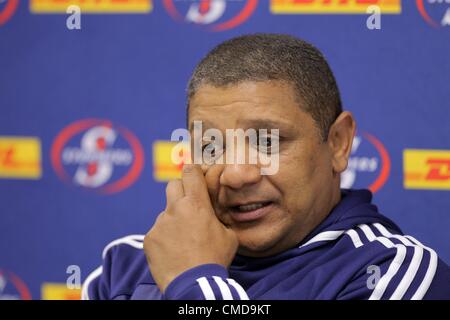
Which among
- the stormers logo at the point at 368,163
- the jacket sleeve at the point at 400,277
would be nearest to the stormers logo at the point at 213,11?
the stormers logo at the point at 368,163

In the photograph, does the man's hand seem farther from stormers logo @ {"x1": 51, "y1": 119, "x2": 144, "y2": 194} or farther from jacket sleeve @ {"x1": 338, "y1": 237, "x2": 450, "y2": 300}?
stormers logo @ {"x1": 51, "y1": 119, "x2": 144, "y2": 194}

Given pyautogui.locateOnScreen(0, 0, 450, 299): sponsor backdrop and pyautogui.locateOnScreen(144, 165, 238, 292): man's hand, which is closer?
pyautogui.locateOnScreen(144, 165, 238, 292): man's hand

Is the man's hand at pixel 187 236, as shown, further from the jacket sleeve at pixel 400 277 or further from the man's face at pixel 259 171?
the jacket sleeve at pixel 400 277

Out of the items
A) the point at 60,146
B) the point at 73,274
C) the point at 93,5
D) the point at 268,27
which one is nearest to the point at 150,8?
the point at 93,5

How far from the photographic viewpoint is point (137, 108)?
2275mm

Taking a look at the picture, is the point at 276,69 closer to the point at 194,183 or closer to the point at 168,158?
the point at 194,183

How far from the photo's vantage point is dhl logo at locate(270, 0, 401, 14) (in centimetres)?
198

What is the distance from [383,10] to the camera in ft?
6.51

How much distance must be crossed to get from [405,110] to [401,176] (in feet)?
0.59

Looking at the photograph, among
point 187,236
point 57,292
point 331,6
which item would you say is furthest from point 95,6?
point 187,236

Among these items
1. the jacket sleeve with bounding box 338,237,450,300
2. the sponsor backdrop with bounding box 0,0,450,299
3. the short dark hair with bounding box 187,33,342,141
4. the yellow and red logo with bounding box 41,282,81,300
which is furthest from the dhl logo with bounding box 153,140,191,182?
the jacket sleeve with bounding box 338,237,450,300

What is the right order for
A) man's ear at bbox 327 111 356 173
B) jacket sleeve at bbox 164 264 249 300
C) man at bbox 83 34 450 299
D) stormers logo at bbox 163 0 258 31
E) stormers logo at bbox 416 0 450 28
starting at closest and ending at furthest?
jacket sleeve at bbox 164 264 249 300 < man at bbox 83 34 450 299 < man's ear at bbox 327 111 356 173 < stormers logo at bbox 416 0 450 28 < stormers logo at bbox 163 0 258 31

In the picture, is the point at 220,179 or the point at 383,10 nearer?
the point at 220,179

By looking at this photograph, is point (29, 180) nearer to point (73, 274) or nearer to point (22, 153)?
point (22, 153)
